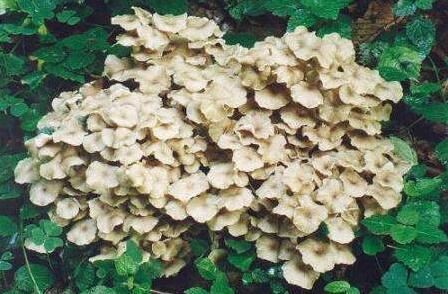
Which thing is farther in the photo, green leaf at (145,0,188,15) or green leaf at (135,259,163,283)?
green leaf at (145,0,188,15)

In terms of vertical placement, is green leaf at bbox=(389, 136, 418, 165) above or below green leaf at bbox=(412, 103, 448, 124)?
below

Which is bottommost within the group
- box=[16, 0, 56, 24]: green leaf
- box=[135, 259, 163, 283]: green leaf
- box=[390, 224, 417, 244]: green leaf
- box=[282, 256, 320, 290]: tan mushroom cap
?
box=[135, 259, 163, 283]: green leaf

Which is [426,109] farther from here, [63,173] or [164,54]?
[63,173]

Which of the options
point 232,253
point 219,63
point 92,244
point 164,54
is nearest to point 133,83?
point 164,54

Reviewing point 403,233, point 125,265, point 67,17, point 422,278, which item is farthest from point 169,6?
point 422,278

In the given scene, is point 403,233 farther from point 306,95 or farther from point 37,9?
point 37,9

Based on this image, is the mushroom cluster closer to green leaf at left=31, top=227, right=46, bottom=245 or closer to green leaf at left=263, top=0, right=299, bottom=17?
green leaf at left=31, top=227, right=46, bottom=245

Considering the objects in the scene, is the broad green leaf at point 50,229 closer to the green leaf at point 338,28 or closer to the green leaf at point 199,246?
the green leaf at point 199,246

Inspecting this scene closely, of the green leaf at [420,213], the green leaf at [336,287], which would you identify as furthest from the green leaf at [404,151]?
the green leaf at [336,287]

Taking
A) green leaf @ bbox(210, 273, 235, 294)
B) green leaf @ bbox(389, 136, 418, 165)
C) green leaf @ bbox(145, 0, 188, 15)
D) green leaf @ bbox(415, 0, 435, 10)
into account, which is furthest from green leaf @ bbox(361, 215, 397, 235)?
green leaf @ bbox(145, 0, 188, 15)
